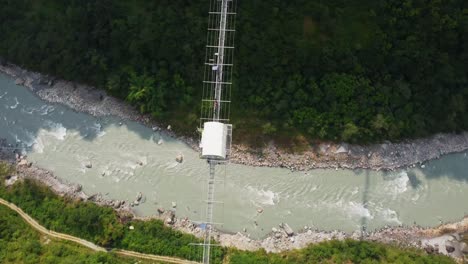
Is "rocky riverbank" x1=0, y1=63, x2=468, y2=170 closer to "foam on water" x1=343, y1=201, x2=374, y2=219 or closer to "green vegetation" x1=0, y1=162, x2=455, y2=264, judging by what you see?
"foam on water" x1=343, y1=201, x2=374, y2=219

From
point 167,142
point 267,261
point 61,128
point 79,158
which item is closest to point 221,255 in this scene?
point 267,261

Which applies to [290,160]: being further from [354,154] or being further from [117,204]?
[117,204]

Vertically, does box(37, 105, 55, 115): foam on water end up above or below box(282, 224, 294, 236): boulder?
above

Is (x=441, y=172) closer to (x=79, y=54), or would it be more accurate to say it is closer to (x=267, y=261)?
(x=267, y=261)

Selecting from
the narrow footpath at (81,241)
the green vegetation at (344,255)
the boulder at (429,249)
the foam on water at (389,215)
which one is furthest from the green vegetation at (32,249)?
A: the boulder at (429,249)

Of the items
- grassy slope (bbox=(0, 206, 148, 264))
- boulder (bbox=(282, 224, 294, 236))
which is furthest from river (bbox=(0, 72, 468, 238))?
grassy slope (bbox=(0, 206, 148, 264))

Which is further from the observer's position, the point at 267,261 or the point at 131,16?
the point at 131,16
